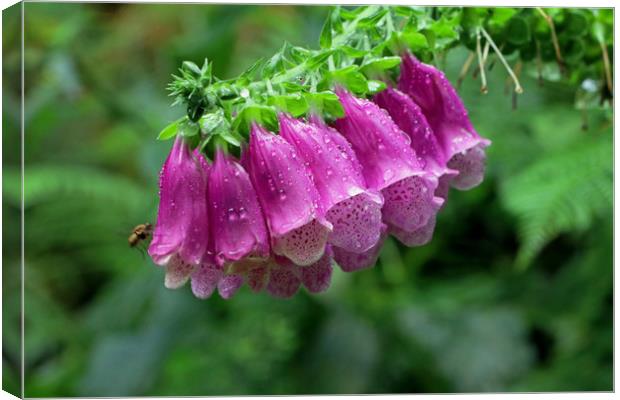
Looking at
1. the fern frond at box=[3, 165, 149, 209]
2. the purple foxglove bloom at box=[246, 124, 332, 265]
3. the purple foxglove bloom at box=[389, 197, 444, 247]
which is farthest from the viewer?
the fern frond at box=[3, 165, 149, 209]

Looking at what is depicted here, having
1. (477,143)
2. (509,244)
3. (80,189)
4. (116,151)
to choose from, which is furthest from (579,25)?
(116,151)

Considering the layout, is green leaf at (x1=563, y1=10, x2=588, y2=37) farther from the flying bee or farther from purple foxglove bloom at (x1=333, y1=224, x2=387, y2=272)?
the flying bee

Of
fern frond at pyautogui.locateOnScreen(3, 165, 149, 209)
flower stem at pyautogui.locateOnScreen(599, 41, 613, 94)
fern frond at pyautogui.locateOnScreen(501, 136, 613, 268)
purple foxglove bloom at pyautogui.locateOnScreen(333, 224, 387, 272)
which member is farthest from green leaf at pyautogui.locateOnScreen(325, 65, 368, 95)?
fern frond at pyautogui.locateOnScreen(3, 165, 149, 209)

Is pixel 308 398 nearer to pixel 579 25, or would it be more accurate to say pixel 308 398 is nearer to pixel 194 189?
pixel 579 25

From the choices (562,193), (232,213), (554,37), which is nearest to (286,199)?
(232,213)

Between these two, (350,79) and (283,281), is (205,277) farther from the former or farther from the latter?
(350,79)

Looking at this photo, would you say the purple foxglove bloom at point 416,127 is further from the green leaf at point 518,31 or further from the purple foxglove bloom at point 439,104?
the green leaf at point 518,31
